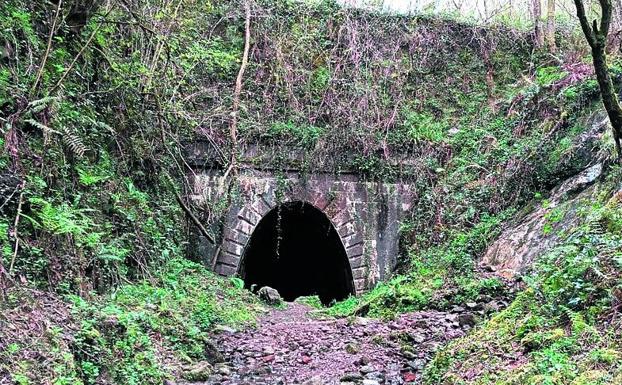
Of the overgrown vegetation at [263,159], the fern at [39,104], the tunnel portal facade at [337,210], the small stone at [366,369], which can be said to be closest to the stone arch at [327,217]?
the tunnel portal facade at [337,210]

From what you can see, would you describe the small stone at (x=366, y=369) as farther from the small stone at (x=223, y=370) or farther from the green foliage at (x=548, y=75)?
the green foliage at (x=548, y=75)

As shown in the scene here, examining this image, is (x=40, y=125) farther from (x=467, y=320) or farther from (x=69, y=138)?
(x=467, y=320)

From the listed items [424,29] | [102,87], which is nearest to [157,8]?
[102,87]

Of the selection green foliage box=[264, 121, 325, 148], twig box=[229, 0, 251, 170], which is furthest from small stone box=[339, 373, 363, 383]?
green foliage box=[264, 121, 325, 148]

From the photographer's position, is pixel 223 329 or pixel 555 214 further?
pixel 555 214

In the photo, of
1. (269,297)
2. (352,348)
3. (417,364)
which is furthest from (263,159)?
(417,364)

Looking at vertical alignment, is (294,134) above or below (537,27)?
below

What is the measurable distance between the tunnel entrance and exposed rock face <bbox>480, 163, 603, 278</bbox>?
11.6 ft

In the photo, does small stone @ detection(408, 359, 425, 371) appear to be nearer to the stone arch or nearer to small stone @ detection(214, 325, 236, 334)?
small stone @ detection(214, 325, 236, 334)

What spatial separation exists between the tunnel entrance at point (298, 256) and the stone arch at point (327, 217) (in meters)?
0.16

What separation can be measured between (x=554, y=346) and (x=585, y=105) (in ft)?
21.4

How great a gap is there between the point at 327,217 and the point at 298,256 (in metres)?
3.79

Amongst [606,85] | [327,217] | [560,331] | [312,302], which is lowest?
[312,302]

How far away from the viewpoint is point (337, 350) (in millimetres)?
5422
